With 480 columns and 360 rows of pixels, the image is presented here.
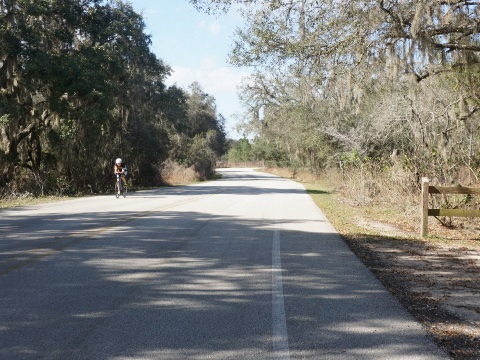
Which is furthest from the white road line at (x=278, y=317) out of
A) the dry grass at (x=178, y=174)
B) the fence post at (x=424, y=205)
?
the dry grass at (x=178, y=174)

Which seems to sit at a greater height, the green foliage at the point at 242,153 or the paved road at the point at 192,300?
the green foliage at the point at 242,153

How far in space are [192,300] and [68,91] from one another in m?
20.4

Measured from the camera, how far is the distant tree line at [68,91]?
74.6 ft

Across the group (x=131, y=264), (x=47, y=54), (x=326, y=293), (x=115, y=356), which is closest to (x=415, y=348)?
(x=326, y=293)

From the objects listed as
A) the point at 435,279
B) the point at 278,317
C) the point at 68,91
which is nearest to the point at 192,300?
the point at 278,317

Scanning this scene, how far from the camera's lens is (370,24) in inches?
434

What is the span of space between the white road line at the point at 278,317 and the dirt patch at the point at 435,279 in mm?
1432

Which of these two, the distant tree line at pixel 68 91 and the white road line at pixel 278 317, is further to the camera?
the distant tree line at pixel 68 91

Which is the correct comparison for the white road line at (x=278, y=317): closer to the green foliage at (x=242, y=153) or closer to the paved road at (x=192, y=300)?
the paved road at (x=192, y=300)

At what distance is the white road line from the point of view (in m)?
4.29

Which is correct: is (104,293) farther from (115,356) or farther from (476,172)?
(476,172)

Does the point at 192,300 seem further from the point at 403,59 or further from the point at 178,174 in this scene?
the point at 178,174

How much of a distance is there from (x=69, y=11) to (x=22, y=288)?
861 inches

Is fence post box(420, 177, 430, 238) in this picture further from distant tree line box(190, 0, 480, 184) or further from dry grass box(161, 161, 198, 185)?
dry grass box(161, 161, 198, 185)
